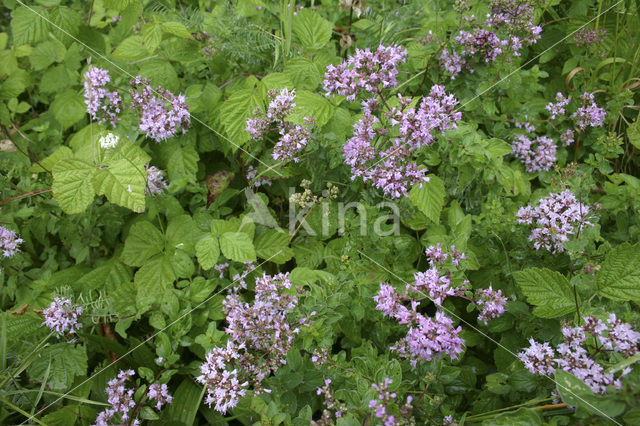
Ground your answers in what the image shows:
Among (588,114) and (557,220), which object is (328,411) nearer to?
(557,220)

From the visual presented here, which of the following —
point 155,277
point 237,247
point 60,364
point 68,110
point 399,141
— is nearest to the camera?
point 399,141

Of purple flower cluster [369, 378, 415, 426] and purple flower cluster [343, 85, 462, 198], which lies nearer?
purple flower cluster [369, 378, 415, 426]

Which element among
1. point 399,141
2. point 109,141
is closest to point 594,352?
point 399,141

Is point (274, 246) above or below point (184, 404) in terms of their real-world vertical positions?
above

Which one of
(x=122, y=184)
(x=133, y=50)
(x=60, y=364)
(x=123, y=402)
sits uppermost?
(x=133, y=50)

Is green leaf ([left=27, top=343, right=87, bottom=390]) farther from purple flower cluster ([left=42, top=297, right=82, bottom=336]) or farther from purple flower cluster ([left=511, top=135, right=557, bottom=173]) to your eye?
purple flower cluster ([left=511, top=135, right=557, bottom=173])

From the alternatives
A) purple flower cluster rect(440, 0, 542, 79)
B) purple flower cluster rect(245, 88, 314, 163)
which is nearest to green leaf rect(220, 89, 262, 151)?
purple flower cluster rect(245, 88, 314, 163)

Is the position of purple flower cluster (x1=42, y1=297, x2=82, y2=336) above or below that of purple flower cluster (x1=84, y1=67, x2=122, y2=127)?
below

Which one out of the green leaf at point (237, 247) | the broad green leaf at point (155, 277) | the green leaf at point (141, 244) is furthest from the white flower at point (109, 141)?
the green leaf at point (237, 247)
